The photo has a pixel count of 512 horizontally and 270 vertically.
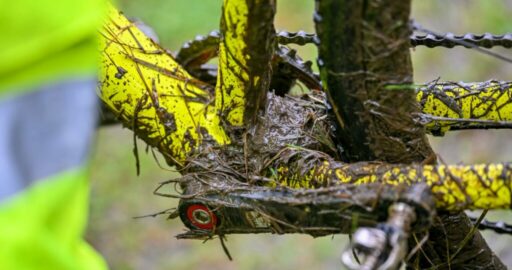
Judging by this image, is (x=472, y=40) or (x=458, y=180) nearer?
(x=458, y=180)

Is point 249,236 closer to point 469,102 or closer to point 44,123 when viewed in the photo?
point 469,102

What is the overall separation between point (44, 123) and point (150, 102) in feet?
2.15

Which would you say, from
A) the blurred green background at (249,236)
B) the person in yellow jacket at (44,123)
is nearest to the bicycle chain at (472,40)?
the person in yellow jacket at (44,123)

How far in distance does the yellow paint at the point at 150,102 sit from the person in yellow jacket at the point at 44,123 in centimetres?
62

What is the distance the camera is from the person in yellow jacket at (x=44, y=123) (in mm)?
583

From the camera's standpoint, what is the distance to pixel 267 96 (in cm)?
121

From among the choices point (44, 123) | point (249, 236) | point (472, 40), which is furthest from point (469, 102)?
point (249, 236)

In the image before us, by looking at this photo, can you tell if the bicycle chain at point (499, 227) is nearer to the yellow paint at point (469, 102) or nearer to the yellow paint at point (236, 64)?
the yellow paint at point (469, 102)

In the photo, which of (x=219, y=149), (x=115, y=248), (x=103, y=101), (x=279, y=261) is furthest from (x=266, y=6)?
(x=115, y=248)

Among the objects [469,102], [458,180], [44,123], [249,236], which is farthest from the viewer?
[249,236]

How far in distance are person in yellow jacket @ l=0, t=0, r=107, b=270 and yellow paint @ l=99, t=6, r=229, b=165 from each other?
2.02 feet

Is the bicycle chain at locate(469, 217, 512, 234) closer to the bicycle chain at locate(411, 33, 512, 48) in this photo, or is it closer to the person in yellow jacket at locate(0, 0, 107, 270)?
the bicycle chain at locate(411, 33, 512, 48)

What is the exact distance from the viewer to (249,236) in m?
3.14

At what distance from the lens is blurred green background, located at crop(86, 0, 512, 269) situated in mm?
3072
